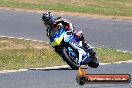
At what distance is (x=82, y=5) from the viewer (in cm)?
5312

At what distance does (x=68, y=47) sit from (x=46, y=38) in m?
23.7

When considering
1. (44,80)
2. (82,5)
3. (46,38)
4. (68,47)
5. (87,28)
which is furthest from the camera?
(82,5)

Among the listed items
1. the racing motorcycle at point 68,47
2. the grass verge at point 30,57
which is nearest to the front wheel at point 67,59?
the racing motorcycle at point 68,47

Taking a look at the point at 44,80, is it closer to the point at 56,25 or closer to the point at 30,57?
the point at 30,57

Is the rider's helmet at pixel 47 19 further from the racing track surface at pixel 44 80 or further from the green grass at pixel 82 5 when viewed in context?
the green grass at pixel 82 5

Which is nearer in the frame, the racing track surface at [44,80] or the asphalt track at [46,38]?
the racing track surface at [44,80]

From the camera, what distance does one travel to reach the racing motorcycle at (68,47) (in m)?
4.16

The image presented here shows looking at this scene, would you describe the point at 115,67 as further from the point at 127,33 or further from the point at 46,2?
the point at 46,2

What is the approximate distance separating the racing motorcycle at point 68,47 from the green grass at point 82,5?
4284 centimetres

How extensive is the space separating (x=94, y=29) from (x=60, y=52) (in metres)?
32.7

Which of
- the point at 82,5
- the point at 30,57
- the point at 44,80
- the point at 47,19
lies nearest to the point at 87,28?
the point at 82,5

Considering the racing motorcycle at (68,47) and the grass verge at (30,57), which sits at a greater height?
the racing motorcycle at (68,47)

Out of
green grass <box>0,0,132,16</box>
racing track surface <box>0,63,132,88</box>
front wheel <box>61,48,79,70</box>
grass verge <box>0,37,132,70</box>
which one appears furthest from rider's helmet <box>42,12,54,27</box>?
green grass <box>0,0,132,16</box>

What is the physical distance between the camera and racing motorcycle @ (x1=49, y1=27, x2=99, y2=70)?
164 inches
